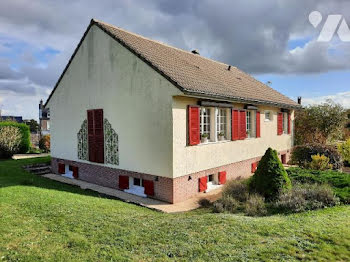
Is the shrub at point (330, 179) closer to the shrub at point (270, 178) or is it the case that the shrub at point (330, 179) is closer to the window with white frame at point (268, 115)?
the shrub at point (270, 178)

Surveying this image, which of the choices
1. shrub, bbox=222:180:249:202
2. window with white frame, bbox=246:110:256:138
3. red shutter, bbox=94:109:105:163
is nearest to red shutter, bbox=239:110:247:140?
window with white frame, bbox=246:110:256:138

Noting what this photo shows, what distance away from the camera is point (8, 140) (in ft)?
66.9

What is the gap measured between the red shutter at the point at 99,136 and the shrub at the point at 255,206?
24.5ft

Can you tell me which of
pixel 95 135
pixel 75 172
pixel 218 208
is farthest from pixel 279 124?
pixel 75 172

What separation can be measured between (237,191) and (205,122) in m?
3.66

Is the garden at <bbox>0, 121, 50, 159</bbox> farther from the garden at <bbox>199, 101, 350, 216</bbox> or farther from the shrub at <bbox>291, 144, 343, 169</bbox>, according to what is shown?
the shrub at <bbox>291, 144, 343, 169</bbox>

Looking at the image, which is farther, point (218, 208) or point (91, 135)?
point (91, 135)

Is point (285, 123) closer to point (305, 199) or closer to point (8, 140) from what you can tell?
point (305, 199)

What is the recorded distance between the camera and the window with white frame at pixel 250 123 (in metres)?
15.7

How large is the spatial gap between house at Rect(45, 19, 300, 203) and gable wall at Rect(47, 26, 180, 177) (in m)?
0.04

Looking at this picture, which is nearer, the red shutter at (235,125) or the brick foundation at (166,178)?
the brick foundation at (166,178)

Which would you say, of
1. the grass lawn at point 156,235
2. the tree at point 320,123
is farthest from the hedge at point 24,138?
the tree at point 320,123

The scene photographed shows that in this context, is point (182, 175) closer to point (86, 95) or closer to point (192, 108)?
point (192, 108)

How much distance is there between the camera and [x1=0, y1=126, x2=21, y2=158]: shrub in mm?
19812
